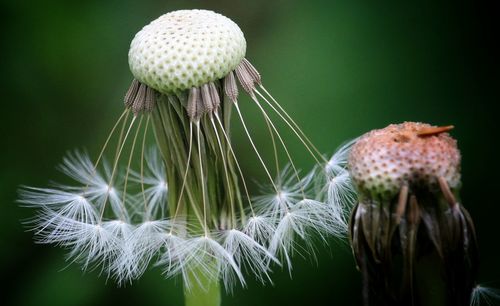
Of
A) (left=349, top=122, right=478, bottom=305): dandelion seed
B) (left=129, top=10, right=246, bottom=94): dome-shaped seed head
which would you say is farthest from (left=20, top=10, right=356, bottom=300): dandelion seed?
(left=349, top=122, right=478, bottom=305): dandelion seed

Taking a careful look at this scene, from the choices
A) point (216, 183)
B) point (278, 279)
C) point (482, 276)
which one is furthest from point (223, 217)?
point (482, 276)

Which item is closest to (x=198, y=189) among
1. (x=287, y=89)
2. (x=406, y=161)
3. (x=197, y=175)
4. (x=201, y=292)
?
(x=197, y=175)

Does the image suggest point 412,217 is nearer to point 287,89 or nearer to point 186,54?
point 186,54

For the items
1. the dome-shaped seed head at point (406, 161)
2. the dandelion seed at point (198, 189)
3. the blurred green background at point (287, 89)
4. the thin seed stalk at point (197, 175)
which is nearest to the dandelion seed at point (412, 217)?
the dome-shaped seed head at point (406, 161)

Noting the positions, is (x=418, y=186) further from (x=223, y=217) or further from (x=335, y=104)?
(x=335, y=104)

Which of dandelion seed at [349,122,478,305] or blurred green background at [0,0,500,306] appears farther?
blurred green background at [0,0,500,306]

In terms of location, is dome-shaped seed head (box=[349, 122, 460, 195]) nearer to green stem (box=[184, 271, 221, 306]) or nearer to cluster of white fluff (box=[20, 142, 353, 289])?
cluster of white fluff (box=[20, 142, 353, 289])

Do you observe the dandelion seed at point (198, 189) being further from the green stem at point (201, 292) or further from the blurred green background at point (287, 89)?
the blurred green background at point (287, 89)
